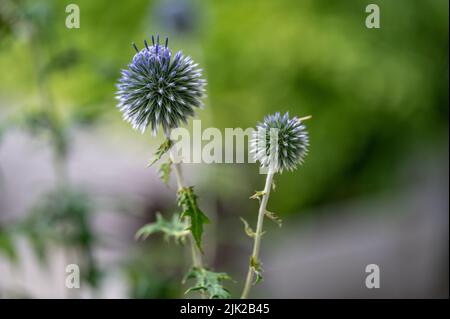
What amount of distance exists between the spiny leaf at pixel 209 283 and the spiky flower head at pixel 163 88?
0.14 m

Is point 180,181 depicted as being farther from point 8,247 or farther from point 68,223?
point 68,223

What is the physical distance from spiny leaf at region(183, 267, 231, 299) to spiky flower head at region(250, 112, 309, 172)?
114 millimetres

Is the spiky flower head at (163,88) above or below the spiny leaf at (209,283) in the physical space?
above

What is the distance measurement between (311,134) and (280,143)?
5.57ft

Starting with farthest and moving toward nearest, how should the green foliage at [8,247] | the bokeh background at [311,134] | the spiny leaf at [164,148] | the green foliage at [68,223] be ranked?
the bokeh background at [311,134] → the green foliage at [68,223] → the green foliage at [8,247] → the spiny leaf at [164,148]

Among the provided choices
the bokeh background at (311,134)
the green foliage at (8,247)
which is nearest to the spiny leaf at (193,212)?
the green foliage at (8,247)

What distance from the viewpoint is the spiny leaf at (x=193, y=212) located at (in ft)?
1.63

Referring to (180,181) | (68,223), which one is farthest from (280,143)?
(68,223)

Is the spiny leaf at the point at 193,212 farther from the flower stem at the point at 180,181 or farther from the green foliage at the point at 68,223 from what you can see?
the green foliage at the point at 68,223

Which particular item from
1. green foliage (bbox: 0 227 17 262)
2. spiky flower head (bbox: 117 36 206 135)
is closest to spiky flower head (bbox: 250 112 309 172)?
spiky flower head (bbox: 117 36 206 135)

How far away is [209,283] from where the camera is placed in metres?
0.52

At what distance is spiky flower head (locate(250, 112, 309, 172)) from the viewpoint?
50cm

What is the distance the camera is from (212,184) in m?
1.50
